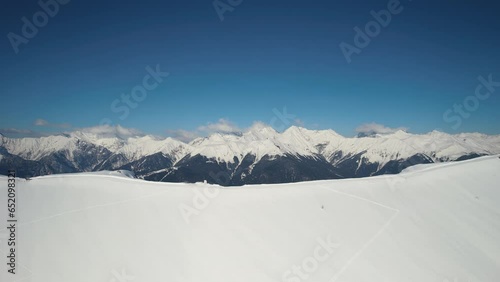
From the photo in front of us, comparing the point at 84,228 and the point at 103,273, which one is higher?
the point at 84,228

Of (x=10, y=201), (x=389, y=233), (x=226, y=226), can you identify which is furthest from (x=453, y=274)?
(x=10, y=201)

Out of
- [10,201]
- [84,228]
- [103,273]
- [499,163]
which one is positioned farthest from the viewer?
[499,163]

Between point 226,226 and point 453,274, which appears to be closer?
point 453,274

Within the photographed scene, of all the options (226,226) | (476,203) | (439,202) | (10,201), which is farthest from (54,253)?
(476,203)

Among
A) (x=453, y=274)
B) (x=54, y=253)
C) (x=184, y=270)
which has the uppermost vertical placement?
(x=54, y=253)

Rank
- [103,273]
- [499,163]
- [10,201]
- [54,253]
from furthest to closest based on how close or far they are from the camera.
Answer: [499,163] → [10,201] → [54,253] → [103,273]

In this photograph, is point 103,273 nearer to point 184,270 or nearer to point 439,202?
point 184,270
